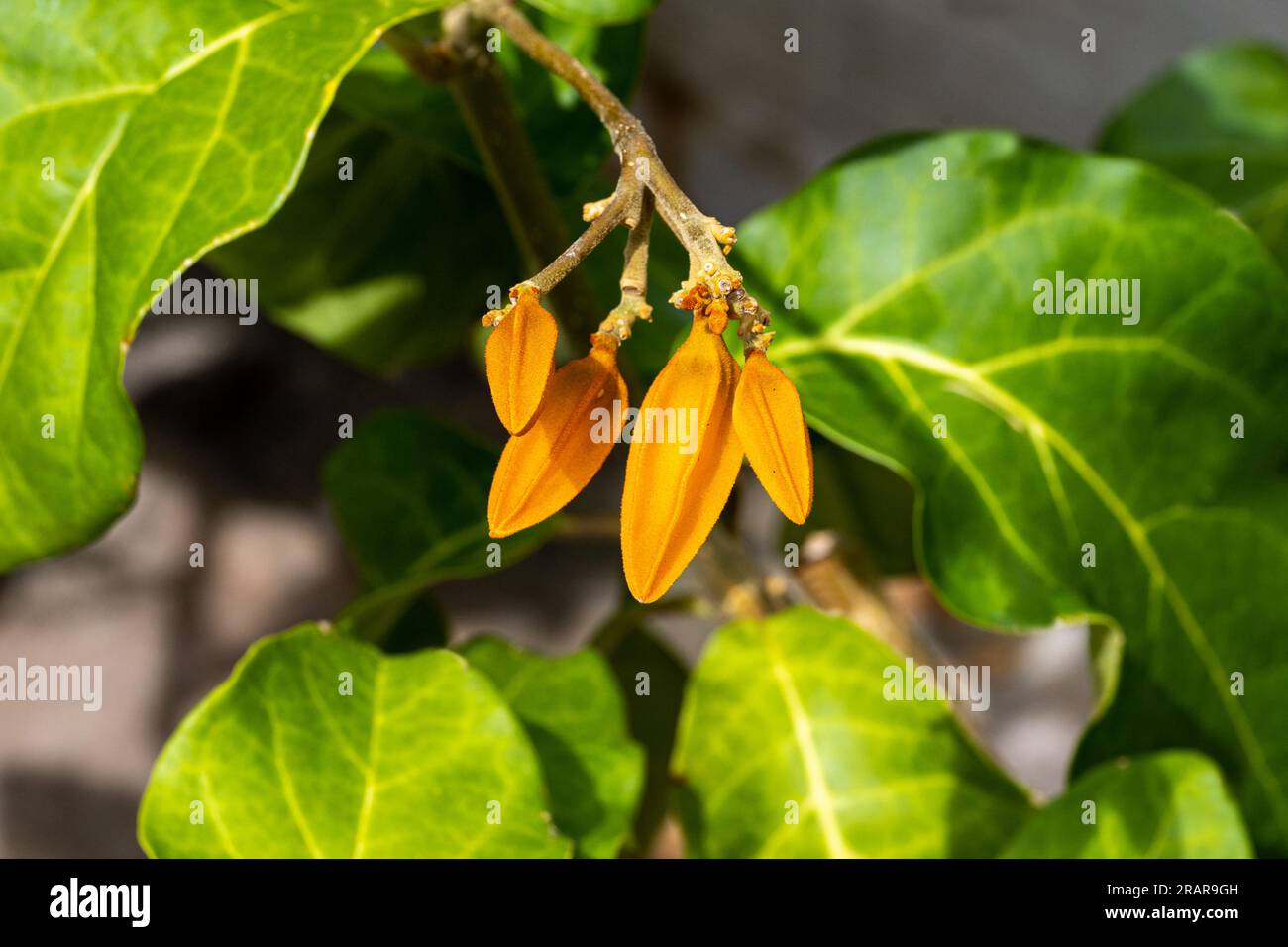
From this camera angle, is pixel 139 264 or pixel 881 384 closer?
pixel 139 264

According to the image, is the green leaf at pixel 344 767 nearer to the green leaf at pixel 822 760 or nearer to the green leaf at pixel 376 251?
the green leaf at pixel 822 760

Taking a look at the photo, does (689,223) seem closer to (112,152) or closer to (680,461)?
(680,461)

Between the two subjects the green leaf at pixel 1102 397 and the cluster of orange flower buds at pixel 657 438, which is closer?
the cluster of orange flower buds at pixel 657 438

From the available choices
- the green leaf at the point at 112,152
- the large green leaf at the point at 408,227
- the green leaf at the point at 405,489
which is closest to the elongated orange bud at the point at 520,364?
the green leaf at the point at 112,152

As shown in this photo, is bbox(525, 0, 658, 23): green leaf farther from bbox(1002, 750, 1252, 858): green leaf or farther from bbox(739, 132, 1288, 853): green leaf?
bbox(1002, 750, 1252, 858): green leaf
